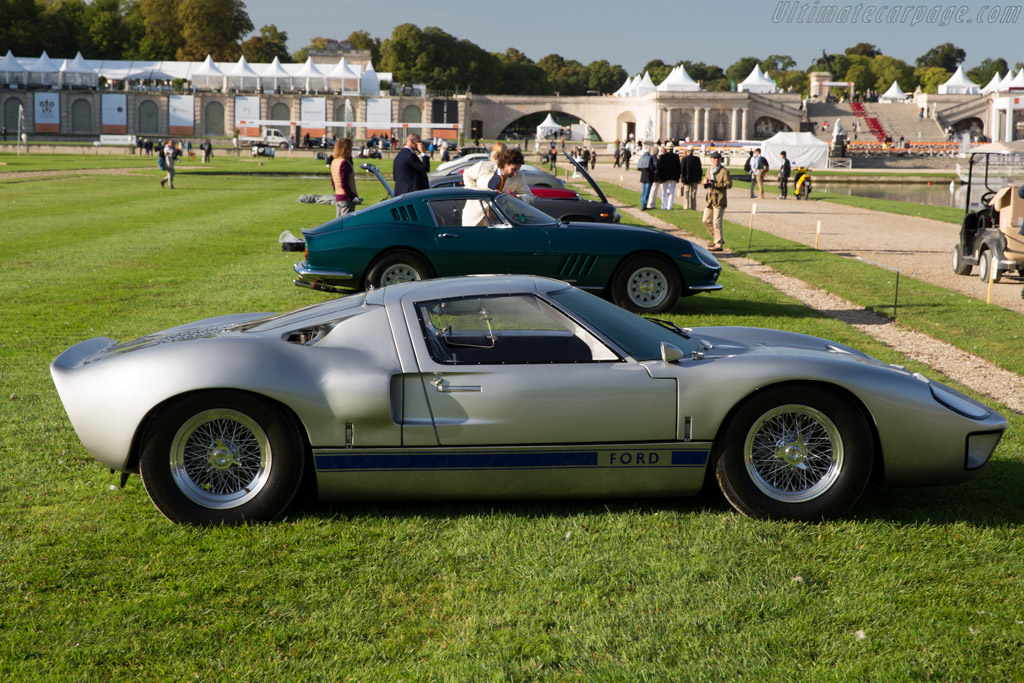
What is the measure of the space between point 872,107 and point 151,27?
348 feet

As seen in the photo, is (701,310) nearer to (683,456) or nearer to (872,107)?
(683,456)

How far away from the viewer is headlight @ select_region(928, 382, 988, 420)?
16.7 ft

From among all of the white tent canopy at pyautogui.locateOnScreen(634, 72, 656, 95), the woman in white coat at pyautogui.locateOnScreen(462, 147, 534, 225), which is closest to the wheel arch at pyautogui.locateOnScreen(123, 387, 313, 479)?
the woman in white coat at pyautogui.locateOnScreen(462, 147, 534, 225)

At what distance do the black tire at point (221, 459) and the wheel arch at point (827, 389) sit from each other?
6.74ft

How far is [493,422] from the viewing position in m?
4.86

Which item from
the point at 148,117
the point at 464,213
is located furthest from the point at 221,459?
the point at 148,117

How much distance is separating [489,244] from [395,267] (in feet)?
3.53

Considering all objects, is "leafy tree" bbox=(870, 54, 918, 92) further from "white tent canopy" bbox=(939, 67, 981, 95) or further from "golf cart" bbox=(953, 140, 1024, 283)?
"golf cart" bbox=(953, 140, 1024, 283)

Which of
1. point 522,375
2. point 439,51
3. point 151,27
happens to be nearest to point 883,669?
point 522,375

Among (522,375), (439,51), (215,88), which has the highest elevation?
(439,51)

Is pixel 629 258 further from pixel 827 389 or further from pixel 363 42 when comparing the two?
pixel 363 42

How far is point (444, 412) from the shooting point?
488 cm

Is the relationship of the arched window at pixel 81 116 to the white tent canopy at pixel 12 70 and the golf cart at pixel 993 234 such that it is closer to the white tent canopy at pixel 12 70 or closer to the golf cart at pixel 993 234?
the white tent canopy at pixel 12 70

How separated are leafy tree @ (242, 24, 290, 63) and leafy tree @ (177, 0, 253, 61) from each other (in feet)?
25.8
